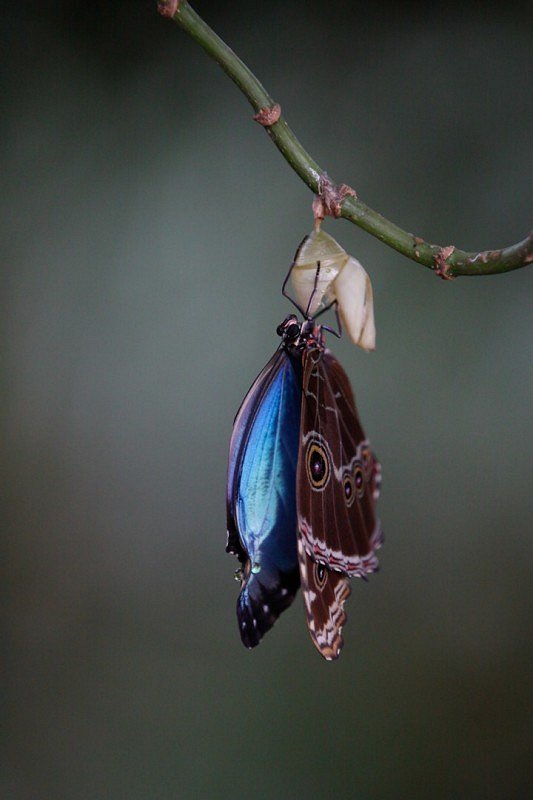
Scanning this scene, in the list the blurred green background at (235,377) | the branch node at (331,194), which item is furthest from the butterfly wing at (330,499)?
the blurred green background at (235,377)

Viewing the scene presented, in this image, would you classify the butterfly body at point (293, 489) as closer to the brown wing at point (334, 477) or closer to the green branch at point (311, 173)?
the brown wing at point (334, 477)

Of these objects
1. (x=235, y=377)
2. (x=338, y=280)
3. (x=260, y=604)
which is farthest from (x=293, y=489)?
(x=235, y=377)

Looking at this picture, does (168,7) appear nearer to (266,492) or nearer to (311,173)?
(311,173)

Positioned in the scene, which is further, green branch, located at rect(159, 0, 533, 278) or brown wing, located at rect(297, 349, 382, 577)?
brown wing, located at rect(297, 349, 382, 577)

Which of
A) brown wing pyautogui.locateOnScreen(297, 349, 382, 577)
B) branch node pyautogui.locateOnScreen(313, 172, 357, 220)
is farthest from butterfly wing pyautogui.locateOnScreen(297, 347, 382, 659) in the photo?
branch node pyautogui.locateOnScreen(313, 172, 357, 220)

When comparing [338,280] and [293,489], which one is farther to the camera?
[293,489]

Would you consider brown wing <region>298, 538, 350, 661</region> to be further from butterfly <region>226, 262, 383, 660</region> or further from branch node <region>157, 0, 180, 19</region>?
branch node <region>157, 0, 180, 19</region>
